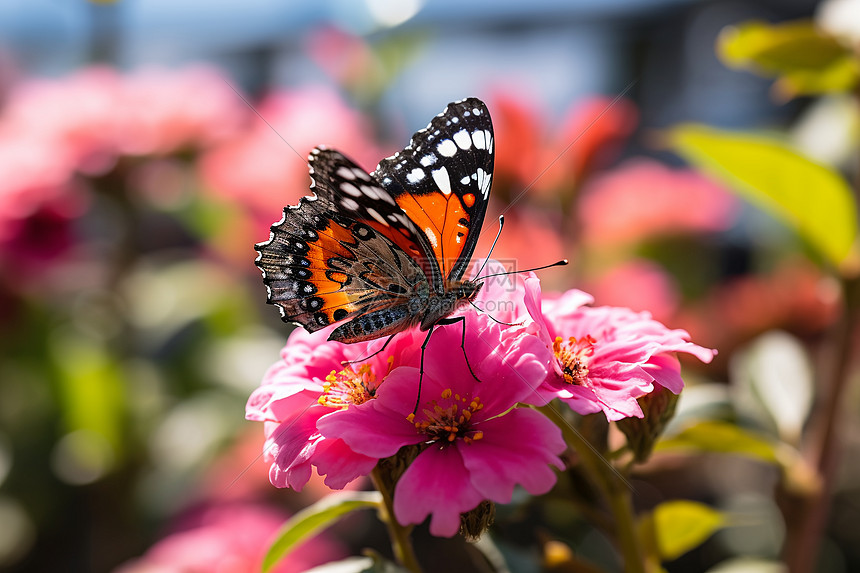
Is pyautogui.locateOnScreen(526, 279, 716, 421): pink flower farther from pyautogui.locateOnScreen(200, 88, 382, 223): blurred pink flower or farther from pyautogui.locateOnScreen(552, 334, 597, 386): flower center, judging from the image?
pyautogui.locateOnScreen(200, 88, 382, 223): blurred pink flower

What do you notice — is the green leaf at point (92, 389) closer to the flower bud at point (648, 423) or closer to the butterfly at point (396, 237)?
the butterfly at point (396, 237)

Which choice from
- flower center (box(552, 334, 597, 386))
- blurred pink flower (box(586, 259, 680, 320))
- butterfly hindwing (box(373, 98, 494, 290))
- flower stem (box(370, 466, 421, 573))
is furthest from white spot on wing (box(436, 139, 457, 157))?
blurred pink flower (box(586, 259, 680, 320))

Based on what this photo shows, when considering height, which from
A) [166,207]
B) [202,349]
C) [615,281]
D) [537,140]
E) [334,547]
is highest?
[166,207]

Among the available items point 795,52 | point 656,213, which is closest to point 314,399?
point 795,52

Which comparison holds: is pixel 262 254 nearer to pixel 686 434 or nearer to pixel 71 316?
pixel 686 434

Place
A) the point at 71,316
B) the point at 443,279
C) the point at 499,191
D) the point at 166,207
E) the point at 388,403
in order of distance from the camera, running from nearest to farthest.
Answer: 1. the point at 388,403
2. the point at 443,279
3. the point at 499,191
4. the point at 166,207
5. the point at 71,316

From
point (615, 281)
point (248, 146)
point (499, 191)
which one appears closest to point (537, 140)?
point (499, 191)
